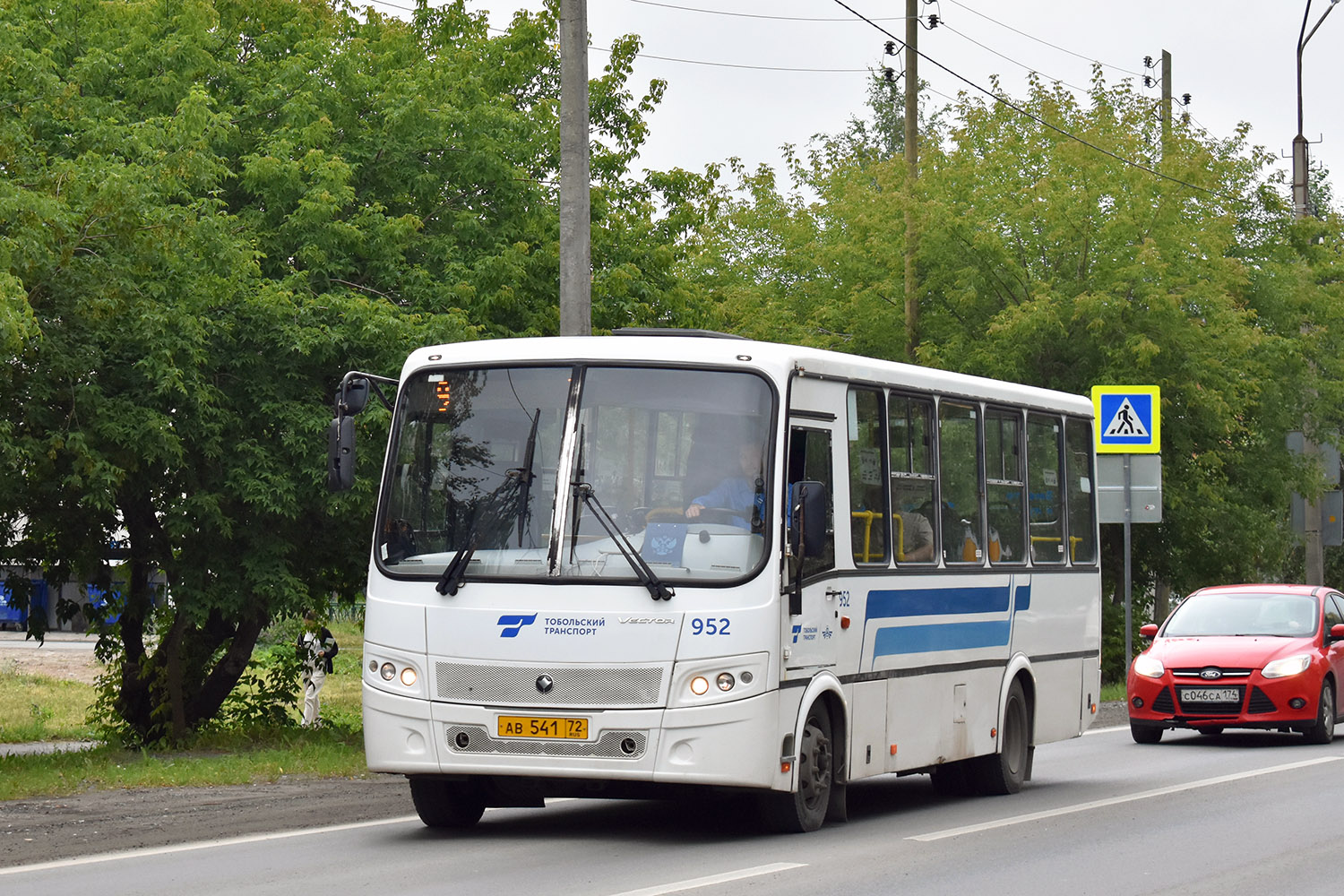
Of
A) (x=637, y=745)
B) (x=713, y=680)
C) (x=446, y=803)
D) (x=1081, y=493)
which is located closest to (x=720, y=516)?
(x=713, y=680)

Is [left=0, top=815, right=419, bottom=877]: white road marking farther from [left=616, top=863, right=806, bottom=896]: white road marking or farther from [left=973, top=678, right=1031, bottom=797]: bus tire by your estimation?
[left=973, top=678, right=1031, bottom=797]: bus tire

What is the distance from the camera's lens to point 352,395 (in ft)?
39.1

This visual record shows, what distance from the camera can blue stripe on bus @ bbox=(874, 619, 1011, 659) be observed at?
12.9 m

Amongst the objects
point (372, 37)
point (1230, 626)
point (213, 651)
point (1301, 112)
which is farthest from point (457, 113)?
point (1301, 112)

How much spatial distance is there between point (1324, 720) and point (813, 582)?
10473mm

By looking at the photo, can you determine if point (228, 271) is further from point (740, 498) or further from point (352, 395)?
point (740, 498)

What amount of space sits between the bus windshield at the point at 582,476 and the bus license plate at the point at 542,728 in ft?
2.58

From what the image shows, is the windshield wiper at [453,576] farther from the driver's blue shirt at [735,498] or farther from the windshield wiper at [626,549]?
the driver's blue shirt at [735,498]

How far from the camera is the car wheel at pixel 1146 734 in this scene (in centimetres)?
2041

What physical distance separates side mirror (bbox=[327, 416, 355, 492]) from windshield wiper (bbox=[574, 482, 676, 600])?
1357mm

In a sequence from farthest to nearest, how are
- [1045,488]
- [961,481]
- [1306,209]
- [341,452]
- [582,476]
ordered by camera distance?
[1306,209] < [1045,488] < [961,481] < [341,452] < [582,476]

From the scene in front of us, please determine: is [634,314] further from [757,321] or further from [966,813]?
[966,813]

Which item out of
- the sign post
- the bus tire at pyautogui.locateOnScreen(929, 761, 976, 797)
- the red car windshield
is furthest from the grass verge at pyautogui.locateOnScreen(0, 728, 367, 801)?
the sign post

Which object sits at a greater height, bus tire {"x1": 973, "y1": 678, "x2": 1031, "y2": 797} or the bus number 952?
the bus number 952
